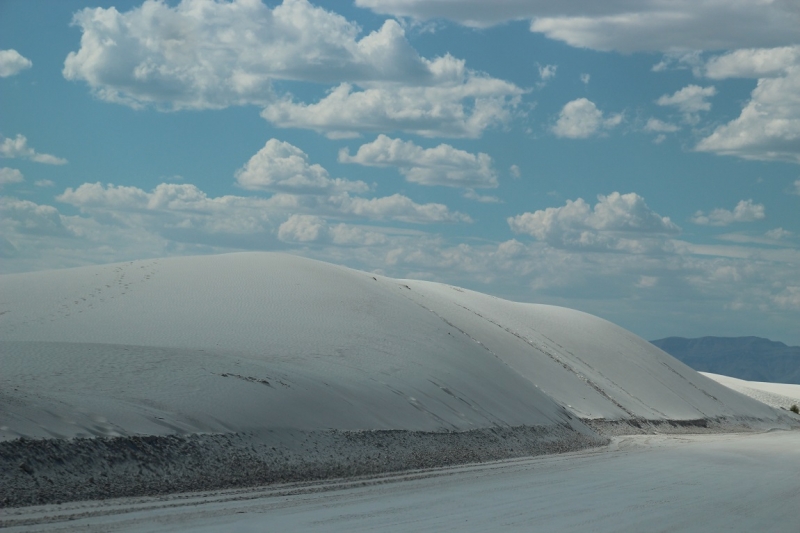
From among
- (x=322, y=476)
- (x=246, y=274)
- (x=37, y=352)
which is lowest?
(x=322, y=476)

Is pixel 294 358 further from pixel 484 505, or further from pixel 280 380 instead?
pixel 484 505

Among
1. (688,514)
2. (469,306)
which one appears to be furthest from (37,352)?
(469,306)

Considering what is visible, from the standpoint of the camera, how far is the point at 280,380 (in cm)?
2236

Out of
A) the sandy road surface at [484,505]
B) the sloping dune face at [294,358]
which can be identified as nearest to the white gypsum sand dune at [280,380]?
the sloping dune face at [294,358]

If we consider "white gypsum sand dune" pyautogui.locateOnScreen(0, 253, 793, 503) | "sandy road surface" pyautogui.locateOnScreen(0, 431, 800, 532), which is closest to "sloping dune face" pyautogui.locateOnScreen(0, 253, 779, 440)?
"white gypsum sand dune" pyautogui.locateOnScreen(0, 253, 793, 503)

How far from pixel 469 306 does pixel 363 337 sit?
20.8 m

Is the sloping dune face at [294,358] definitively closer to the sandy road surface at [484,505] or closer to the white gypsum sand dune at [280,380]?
the white gypsum sand dune at [280,380]

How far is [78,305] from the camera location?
3453cm

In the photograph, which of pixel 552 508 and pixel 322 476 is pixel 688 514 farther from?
pixel 322 476

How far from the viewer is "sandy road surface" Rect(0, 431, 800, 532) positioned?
38.9 ft

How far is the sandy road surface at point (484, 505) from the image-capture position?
467 inches

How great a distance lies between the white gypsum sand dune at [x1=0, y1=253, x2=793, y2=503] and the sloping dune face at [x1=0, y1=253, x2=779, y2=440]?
0.09 metres

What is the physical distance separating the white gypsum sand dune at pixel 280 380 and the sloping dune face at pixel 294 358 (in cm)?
9

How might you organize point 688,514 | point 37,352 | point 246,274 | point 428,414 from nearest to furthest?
point 688,514, point 37,352, point 428,414, point 246,274
